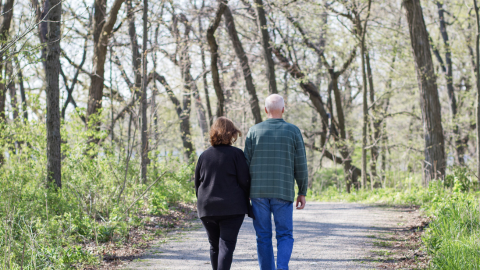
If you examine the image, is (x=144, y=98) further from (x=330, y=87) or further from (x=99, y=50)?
(x=330, y=87)

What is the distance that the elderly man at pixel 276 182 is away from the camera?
373cm

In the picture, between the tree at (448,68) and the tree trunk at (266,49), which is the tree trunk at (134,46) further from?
the tree at (448,68)

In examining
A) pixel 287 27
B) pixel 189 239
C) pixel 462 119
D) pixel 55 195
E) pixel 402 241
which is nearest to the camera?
pixel 402 241

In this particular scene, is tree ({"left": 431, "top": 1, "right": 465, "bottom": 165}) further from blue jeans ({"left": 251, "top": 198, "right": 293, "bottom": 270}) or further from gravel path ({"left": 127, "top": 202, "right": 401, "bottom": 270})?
blue jeans ({"left": 251, "top": 198, "right": 293, "bottom": 270})

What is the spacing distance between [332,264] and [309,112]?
24.0 m

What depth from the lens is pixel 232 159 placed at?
367 cm

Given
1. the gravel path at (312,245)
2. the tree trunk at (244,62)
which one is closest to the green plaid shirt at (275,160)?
the gravel path at (312,245)

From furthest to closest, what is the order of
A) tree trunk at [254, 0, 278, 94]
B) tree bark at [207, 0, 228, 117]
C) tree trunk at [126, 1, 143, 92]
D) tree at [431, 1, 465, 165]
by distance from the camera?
1. tree at [431, 1, 465, 165]
2. tree trunk at [254, 0, 278, 94]
3. tree bark at [207, 0, 228, 117]
4. tree trunk at [126, 1, 143, 92]

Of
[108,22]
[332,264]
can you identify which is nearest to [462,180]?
[332,264]

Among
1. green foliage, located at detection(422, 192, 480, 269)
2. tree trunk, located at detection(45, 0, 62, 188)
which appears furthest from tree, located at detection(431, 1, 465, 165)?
tree trunk, located at detection(45, 0, 62, 188)

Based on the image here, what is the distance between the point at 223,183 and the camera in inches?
142

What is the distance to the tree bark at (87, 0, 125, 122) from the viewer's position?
11.4 metres

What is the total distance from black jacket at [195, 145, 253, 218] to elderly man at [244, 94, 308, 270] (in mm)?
124

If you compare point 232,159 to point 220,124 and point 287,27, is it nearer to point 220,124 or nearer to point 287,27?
point 220,124
